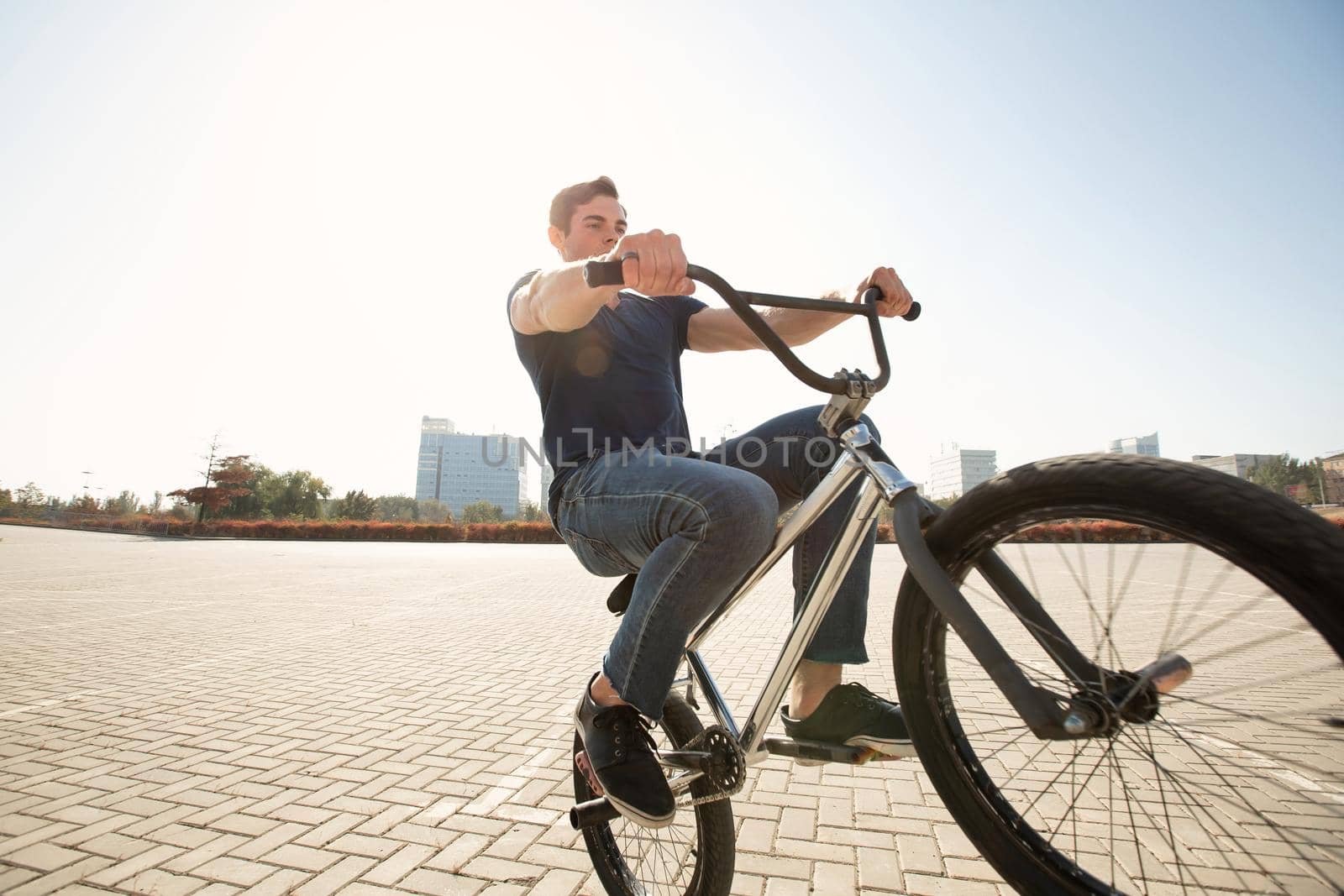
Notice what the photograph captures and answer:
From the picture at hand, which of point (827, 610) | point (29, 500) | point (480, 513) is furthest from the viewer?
point (480, 513)

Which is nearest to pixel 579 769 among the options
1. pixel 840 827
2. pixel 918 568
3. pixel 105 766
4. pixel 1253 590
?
pixel 840 827

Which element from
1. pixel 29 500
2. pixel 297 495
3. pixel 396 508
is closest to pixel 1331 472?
pixel 297 495

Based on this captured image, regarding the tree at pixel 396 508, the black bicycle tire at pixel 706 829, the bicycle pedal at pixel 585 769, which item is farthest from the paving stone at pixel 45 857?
the tree at pixel 396 508

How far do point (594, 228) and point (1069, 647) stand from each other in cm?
207

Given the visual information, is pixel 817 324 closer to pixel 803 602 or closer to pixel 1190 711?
pixel 803 602

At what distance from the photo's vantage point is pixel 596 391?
7.38 ft

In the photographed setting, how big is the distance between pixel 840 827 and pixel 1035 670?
1.73m

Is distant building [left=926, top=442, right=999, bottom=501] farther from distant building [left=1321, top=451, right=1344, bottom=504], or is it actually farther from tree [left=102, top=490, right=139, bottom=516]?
tree [left=102, top=490, right=139, bottom=516]

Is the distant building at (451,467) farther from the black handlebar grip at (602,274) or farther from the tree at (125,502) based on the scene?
the black handlebar grip at (602,274)

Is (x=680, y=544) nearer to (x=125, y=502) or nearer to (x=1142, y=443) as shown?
(x=125, y=502)

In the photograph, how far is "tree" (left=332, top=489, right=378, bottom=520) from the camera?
201ft

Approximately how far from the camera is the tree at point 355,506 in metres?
61.2

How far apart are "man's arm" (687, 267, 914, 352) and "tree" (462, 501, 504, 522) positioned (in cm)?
6643

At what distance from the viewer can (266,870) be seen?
8.00 feet
